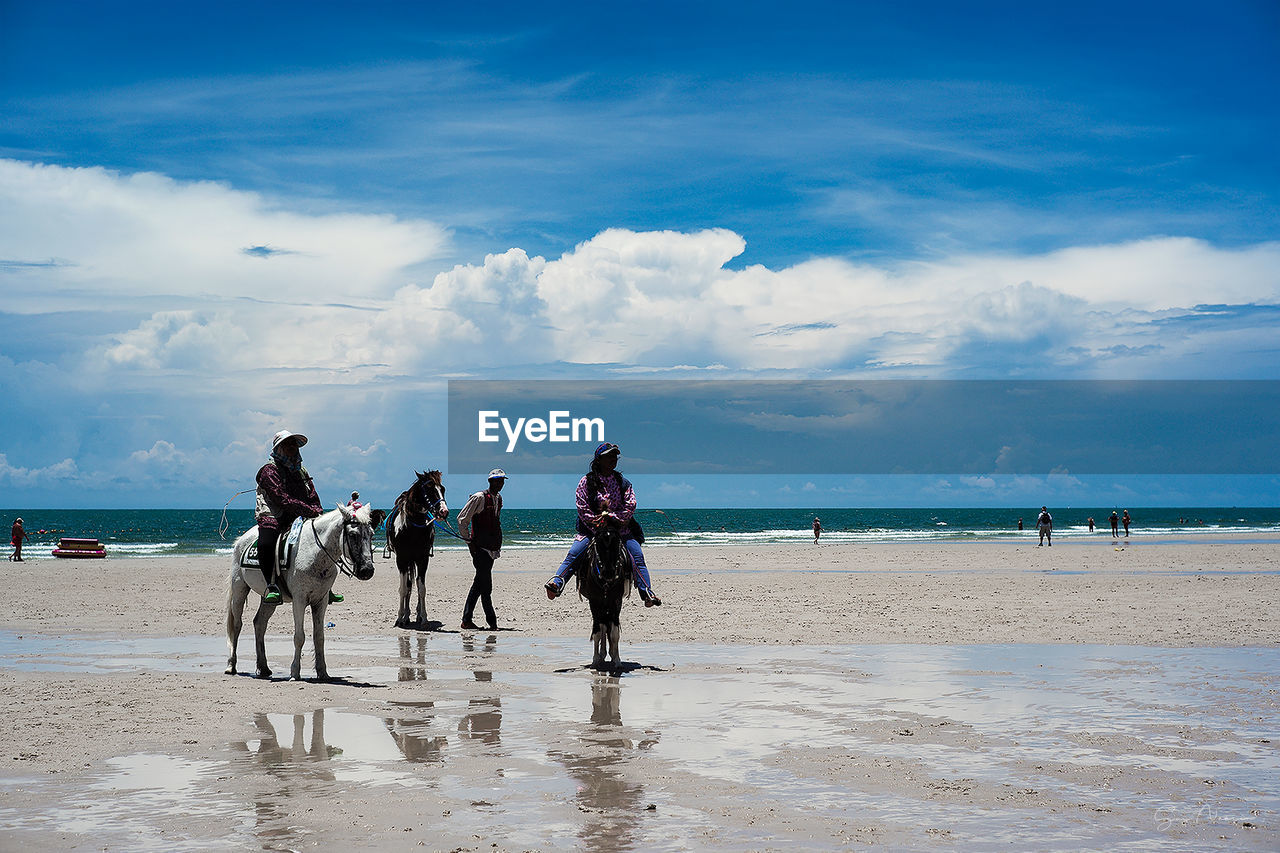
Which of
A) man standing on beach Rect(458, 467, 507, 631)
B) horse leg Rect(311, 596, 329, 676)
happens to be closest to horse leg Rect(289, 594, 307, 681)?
horse leg Rect(311, 596, 329, 676)

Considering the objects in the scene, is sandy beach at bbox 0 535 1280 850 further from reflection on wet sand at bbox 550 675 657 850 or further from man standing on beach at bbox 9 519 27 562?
man standing on beach at bbox 9 519 27 562

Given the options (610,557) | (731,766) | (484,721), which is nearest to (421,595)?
(610,557)

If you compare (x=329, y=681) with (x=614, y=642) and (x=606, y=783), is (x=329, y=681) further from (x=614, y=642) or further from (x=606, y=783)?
(x=606, y=783)

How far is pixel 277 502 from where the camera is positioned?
35.9 feet

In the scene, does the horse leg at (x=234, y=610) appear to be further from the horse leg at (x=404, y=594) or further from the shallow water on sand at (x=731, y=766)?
the horse leg at (x=404, y=594)

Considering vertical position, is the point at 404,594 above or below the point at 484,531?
below

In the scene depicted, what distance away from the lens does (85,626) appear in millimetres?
16672

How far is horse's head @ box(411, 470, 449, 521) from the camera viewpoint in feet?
51.7

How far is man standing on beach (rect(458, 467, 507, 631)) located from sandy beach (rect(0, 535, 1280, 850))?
67 cm

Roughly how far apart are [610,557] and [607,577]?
0.76 ft

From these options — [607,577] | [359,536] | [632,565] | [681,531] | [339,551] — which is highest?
[359,536]

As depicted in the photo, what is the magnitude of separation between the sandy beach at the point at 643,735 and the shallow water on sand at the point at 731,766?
31mm

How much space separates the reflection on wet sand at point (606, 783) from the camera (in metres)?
5.72

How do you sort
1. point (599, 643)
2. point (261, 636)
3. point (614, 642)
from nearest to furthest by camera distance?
point (261, 636) → point (614, 642) → point (599, 643)
